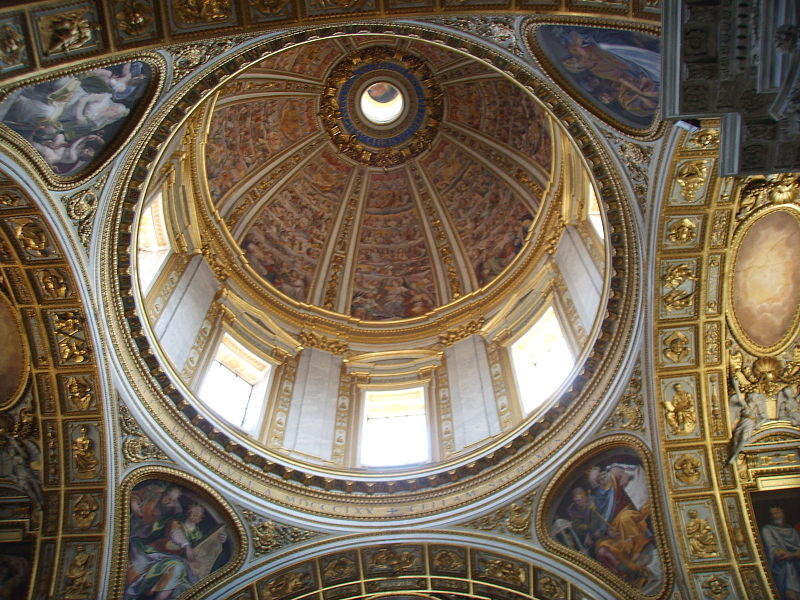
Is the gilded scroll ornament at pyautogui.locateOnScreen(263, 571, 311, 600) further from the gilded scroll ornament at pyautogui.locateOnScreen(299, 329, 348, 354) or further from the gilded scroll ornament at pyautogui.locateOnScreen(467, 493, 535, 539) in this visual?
the gilded scroll ornament at pyautogui.locateOnScreen(299, 329, 348, 354)

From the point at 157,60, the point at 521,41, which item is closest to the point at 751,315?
the point at 521,41

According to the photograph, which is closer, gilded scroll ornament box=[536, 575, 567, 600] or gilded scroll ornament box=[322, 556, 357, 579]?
gilded scroll ornament box=[536, 575, 567, 600]

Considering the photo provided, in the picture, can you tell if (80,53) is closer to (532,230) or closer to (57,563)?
(57,563)

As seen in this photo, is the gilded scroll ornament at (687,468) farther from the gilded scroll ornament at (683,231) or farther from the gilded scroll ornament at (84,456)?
the gilded scroll ornament at (84,456)

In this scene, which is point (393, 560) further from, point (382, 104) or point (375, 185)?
point (382, 104)

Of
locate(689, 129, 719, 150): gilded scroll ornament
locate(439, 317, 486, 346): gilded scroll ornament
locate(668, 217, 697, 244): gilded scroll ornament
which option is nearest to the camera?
locate(689, 129, 719, 150): gilded scroll ornament

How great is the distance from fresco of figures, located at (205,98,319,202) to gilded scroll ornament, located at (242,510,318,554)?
1013cm

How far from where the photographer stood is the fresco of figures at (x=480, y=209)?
A: 22031 mm

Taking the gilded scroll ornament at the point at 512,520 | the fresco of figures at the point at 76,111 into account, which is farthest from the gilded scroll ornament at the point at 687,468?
the fresco of figures at the point at 76,111

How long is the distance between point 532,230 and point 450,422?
6.09 meters

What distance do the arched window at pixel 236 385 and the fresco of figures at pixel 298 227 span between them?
3.40 m

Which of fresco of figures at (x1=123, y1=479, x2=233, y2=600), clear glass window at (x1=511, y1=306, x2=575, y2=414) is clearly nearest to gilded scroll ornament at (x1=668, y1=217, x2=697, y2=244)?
clear glass window at (x1=511, y1=306, x2=575, y2=414)

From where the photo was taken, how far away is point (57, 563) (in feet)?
43.4

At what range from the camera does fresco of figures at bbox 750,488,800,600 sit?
487 inches
